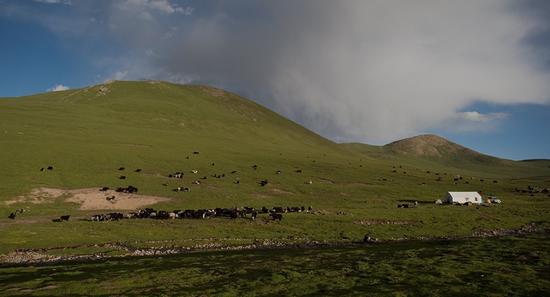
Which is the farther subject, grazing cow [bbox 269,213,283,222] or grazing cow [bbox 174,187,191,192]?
grazing cow [bbox 174,187,191,192]

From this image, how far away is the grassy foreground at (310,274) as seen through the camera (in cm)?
2525

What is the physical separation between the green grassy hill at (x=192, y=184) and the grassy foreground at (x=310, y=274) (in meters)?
10.3

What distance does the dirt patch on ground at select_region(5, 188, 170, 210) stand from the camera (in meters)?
63.6

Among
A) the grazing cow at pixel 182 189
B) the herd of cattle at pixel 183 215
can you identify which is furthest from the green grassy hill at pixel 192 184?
the herd of cattle at pixel 183 215

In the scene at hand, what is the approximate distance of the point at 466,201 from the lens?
7719 cm

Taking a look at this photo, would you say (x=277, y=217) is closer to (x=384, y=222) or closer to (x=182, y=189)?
(x=384, y=222)

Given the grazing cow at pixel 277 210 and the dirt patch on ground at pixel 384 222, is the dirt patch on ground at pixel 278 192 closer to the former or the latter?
the grazing cow at pixel 277 210

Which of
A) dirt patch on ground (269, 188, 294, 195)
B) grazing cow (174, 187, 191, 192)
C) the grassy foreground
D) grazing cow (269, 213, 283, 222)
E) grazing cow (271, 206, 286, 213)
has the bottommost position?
the grassy foreground

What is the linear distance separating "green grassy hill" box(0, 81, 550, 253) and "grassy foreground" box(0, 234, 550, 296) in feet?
33.8

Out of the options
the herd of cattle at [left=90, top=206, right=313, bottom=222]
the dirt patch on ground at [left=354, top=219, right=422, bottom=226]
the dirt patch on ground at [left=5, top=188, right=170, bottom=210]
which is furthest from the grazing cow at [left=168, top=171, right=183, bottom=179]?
the dirt patch on ground at [left=354, top=219, right=422, bottom=226]

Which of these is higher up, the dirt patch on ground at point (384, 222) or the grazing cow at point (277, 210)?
the grazing cow at point (277, 210)

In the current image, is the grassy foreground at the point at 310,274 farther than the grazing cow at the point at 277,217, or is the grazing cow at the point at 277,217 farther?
the grazing cow at the point at 277,217

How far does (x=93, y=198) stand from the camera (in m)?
66.7

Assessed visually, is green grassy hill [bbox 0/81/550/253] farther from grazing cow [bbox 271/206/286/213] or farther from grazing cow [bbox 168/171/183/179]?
grazing cow [bbox 271/206/286/213]
